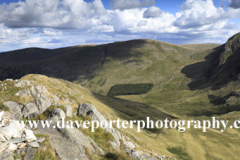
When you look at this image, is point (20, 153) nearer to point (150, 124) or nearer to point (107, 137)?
point (107, 137)

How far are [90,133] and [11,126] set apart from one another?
9134 mm

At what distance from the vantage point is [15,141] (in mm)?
13477

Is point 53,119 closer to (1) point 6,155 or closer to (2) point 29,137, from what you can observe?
(2) point 29,137

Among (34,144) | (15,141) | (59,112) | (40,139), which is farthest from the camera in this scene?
(59,112)

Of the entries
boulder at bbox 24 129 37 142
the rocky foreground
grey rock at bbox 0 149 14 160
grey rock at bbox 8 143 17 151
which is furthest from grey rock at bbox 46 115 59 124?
grey rock at bbox 0 149 14 160

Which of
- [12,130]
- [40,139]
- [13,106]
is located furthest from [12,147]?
[13,106]

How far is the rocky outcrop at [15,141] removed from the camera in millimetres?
12477

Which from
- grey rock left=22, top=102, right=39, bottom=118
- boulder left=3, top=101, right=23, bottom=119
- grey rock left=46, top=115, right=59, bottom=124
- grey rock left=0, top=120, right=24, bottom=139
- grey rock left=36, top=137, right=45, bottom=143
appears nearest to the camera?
grey rock left=0, top=120, right=24, bottom=139

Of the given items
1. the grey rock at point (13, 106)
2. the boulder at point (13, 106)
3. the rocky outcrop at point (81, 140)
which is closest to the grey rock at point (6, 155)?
the rocky outcrop at point (81, 140)

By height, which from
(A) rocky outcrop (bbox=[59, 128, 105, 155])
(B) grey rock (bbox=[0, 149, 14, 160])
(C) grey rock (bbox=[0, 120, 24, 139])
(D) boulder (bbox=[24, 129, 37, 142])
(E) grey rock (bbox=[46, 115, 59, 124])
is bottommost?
(A) rocky outcrop (bbox=[59, 128, 105, 155])

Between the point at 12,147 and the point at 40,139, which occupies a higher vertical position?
the point at 12,147

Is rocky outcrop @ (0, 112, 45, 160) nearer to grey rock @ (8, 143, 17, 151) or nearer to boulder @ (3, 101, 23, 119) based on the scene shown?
grey rock @ (8, 143, 17, 151)

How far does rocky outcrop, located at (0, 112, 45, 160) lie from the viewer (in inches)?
491

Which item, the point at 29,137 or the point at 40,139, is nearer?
the point at 29,137
